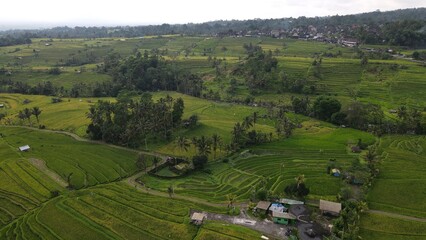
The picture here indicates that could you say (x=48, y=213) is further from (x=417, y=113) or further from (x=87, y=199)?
(x=417, y=113)

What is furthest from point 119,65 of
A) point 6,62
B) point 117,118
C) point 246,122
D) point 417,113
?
point 417,113

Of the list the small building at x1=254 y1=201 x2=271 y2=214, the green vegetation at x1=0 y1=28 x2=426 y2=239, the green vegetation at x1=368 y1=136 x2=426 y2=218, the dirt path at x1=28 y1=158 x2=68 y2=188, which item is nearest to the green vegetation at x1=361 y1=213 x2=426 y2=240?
the green vegetation at x1=0 y1=28 x2=426 y2=239

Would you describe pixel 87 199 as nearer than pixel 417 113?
Yes

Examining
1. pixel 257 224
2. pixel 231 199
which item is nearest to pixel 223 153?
pixel 231 199

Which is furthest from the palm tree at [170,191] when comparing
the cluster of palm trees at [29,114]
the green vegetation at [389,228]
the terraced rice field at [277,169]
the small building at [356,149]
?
the cluster of palm trees at [29,114]

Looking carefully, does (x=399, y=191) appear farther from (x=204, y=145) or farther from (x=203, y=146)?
(x=203, y=146)
